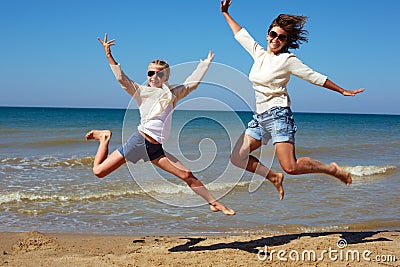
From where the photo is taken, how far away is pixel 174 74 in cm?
563

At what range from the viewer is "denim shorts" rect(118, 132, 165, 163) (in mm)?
5383

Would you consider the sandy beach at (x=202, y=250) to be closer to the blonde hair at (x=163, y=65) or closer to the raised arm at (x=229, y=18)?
the blonde hair at (x=163, y=65)

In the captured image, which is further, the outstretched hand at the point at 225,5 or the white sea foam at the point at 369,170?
the white sea foam at the point at 369,170

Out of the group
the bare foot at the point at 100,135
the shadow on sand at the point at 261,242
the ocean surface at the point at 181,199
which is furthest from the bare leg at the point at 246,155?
the bare foot at the point at 100,135

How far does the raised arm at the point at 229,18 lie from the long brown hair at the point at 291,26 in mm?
434

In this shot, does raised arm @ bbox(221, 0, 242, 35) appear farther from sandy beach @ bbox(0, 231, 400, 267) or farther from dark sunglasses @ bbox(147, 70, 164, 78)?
sandy beach @ bbox(0, 231, 400, 267)

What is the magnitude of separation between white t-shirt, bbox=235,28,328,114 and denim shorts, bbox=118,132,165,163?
4.44 feet

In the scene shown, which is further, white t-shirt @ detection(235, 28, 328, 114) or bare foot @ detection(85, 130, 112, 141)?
bare foot @ detection(85, 130, 112, 141)

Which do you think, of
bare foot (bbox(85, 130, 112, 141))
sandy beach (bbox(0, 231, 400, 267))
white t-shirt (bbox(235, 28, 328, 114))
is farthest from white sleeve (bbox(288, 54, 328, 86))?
bare foot (bbox(85, 130, 112, 141))

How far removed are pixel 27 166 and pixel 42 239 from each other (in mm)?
8037

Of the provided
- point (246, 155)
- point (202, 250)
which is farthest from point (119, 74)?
point (202, 250)

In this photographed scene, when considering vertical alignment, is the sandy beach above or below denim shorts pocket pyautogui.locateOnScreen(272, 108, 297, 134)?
below

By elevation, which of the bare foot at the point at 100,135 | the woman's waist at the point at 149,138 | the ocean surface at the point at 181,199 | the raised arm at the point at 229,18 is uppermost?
the raised arm at the point at 229,18

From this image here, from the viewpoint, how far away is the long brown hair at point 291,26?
18.2 ft
